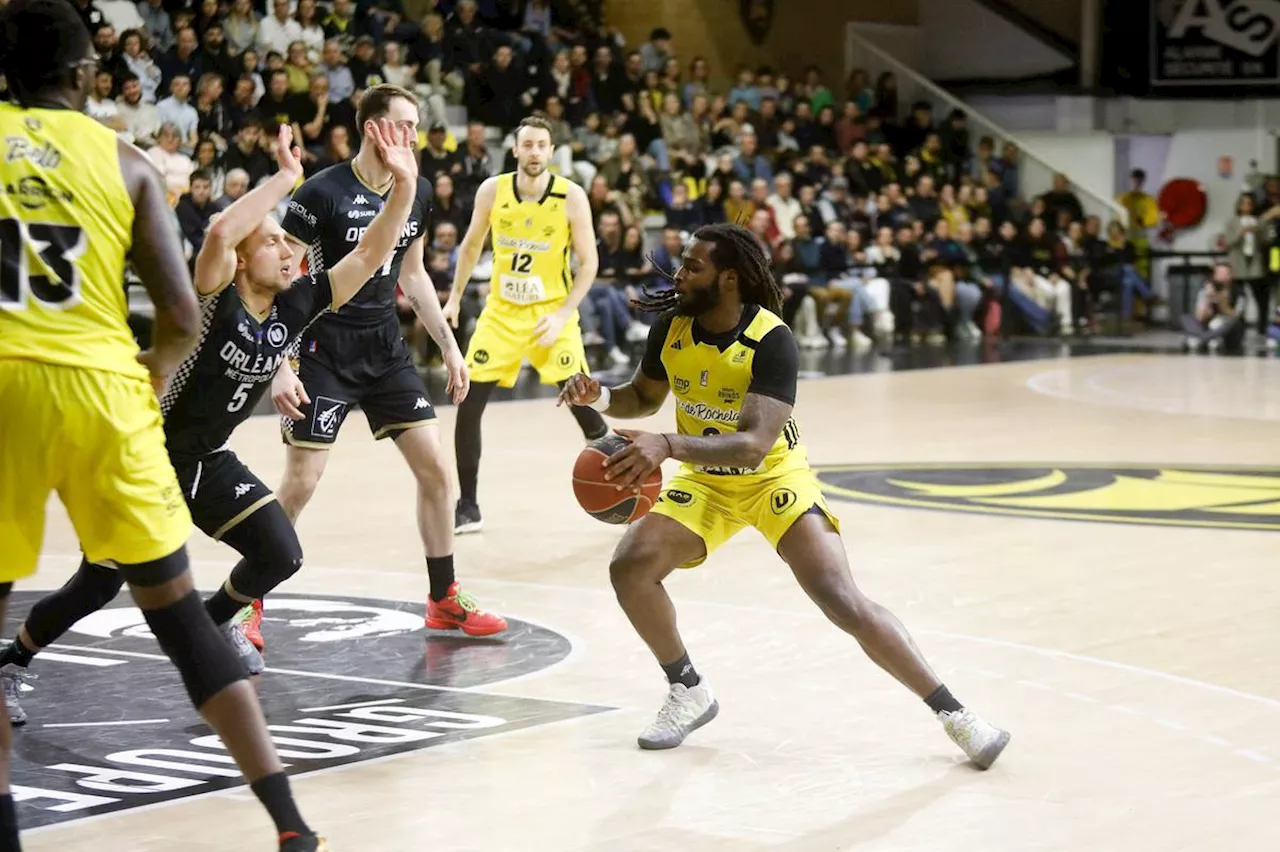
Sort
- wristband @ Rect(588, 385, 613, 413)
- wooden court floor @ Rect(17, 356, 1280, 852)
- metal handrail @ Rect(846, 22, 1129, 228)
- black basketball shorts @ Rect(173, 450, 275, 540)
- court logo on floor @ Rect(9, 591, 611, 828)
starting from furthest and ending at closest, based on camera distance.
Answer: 1. metal handrail @ Rect(846, 22, 1129, 228)
2. black basketball shorts @ Rect(173, 450, 275, 540)
3. wristband @ Rect(588, 385, 613, 413)
4. court logo on floor @ Rect(9, 591, 611, 828)
5. wooden court floor @ Rect(17, 356, 1280, 852)

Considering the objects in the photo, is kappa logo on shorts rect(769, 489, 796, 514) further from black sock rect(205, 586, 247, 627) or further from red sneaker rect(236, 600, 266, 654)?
red sneaker rect(236, 600, 266, 654)

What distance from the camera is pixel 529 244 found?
30.3 feet

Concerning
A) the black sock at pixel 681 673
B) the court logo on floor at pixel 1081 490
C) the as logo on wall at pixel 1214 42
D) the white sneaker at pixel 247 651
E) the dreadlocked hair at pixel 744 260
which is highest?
the as logo on wall at pixel 1214 42

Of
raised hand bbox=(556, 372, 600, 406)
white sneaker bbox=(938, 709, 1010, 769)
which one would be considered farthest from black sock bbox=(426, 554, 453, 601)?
white sneaker bbox=(938, 709, 1010, 769)

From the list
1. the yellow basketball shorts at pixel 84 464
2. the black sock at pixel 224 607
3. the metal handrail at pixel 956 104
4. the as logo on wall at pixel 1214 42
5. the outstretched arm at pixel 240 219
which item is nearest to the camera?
the yellow basketball shorts at pixel 84 464

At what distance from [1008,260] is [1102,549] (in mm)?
15141

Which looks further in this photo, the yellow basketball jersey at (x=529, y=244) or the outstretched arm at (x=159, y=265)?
the yellow basketball jersey at (x=529, y=244)

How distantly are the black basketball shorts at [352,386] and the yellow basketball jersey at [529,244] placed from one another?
222cm

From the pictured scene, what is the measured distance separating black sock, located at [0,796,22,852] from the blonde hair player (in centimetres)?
506

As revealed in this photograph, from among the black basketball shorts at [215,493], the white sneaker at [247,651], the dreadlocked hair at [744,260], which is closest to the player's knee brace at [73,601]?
the black basketball shorts at [215,493]

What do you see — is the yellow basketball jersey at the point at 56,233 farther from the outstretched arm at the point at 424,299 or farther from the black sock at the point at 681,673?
the outstretched arm at the point at 424,299

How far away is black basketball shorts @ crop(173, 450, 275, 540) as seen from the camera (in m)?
5.57

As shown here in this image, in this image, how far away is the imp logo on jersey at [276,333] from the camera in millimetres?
5434

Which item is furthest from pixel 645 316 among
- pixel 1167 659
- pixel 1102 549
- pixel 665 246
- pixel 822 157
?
pixel 1167 659
